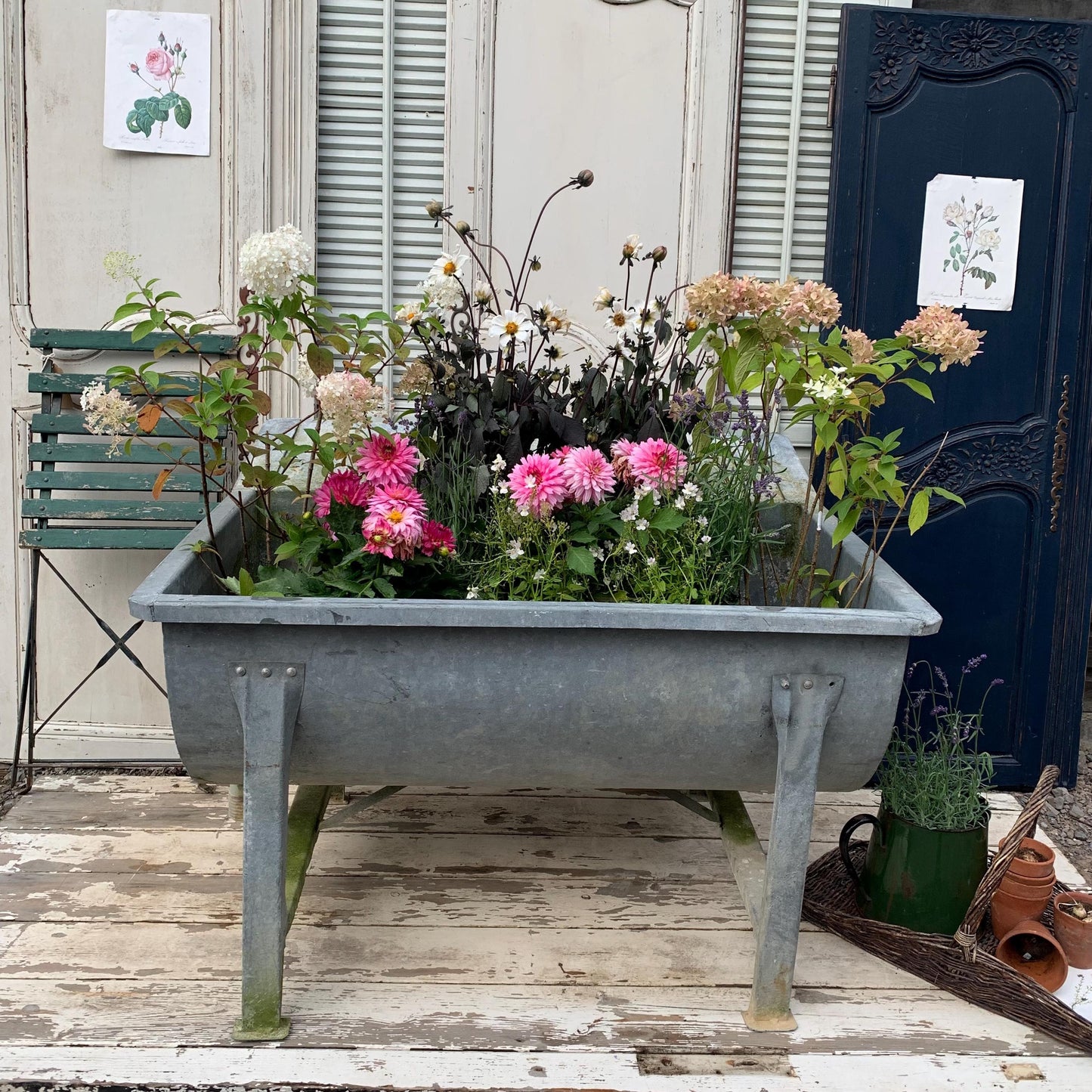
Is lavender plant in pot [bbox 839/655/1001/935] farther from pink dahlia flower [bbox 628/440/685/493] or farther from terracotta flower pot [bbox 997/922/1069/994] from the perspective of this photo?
pink dahlia flower [bbox 628/440/685/493]

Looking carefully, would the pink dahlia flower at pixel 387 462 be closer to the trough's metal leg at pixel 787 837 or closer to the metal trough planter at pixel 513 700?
the metal trough planter at pixel 513 700

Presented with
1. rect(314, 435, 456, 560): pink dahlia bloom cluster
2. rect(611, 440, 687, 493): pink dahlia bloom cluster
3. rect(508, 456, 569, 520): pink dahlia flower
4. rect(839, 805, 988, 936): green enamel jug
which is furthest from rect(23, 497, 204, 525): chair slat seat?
rect(839, 805, 988, 936): green enamel jug

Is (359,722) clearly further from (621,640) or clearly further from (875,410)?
(875,410)

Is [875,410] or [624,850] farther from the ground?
[875,410]

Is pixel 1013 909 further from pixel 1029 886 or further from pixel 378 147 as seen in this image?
pixel 378 147

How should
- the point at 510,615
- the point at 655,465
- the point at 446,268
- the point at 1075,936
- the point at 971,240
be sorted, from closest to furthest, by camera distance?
the point at 510,615 → the point at 655,465 → the point at 446,268 → the point at 1075,936 → the point at 971,240

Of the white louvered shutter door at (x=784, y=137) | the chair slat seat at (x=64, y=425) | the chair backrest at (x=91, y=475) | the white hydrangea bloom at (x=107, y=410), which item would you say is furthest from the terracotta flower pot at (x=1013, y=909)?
the chair slat seat at (x=64, y=425)

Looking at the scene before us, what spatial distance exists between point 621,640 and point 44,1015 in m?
1.37

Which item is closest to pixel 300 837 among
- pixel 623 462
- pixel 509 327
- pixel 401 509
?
pixel 401 509

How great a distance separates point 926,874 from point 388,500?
1.47 m

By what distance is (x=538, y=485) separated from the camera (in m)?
2.15

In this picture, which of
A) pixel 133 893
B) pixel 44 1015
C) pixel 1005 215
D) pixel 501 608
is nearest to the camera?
pixel 501 608

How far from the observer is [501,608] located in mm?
2002

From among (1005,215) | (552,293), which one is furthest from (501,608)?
(1005,215)
